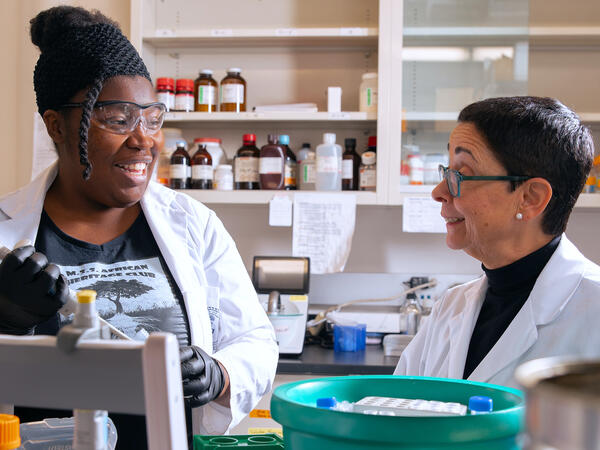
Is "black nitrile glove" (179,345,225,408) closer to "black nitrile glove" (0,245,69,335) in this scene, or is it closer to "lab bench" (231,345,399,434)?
"black nitrile glove" (0,245,69,335)

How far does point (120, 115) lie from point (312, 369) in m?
1.33

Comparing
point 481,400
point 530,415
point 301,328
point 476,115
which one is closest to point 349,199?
point 301,328

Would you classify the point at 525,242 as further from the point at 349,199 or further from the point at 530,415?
the point at 349,199

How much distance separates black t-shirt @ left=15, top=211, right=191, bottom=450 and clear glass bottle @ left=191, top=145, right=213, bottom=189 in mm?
1414

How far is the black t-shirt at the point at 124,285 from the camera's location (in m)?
1.23

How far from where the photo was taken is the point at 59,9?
4.75 ft

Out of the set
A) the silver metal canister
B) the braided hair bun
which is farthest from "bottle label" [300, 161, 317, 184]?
the silver metal canister

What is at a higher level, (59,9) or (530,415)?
(59,9)

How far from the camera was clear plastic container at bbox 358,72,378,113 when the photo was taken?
9.08 feet

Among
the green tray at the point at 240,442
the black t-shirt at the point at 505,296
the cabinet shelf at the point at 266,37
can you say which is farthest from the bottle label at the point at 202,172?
the green tray at the point at 240,442

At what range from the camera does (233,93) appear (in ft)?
9.24

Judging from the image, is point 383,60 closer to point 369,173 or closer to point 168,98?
point 369,173

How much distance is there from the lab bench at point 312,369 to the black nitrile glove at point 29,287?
4.55 ft

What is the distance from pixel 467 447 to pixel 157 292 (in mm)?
865
